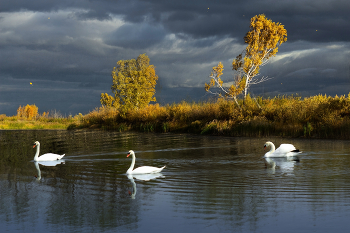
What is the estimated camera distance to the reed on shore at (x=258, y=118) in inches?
940

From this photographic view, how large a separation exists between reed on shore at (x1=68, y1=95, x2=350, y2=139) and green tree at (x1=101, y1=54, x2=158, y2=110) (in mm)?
12893

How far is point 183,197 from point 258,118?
20.8m

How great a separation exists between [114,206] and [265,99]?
28835 mm

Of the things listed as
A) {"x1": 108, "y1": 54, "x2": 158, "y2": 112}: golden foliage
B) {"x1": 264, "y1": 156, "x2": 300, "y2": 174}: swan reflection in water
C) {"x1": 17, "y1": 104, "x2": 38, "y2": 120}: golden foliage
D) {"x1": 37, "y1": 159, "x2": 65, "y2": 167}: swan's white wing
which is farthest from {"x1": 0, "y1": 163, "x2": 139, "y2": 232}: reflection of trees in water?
{"x1": 17, "y1": 104, "x2": 38, "y2": 120}: golden foliage

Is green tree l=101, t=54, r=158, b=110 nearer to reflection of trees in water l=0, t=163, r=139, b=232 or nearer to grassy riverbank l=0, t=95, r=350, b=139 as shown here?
grassy riverbank l=0, t=95, r=350, b=139

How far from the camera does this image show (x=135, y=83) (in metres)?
54.8

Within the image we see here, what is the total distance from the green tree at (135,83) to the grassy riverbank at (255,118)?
1067 cm

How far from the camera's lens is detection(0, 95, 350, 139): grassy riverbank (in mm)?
23922

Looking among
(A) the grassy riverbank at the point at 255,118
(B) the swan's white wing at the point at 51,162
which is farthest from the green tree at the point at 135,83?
(B) the swan's white wing at the point at 51,162

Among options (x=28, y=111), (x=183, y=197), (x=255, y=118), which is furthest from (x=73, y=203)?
(x=28, y=111)

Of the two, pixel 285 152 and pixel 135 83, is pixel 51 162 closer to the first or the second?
pixel 285 152

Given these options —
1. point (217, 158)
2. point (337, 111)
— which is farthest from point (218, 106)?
point (217, 158)

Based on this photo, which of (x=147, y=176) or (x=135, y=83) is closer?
(x=147, y=176)

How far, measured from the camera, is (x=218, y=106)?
3231 centimetres
